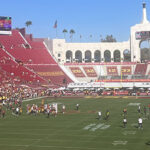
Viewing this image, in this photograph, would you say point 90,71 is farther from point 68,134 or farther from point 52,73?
point 68,134

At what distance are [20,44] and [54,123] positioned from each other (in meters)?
72.1

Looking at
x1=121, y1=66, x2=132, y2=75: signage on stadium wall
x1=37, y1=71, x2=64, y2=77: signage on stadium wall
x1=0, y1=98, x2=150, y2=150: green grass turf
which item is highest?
x1=121, y1=66, x2=132, y2=75: signage on stadium wall

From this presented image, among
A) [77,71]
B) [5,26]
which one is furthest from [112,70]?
[5,26]

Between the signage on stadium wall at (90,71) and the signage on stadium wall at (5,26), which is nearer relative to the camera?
the signage on stadium wall at (5,26)

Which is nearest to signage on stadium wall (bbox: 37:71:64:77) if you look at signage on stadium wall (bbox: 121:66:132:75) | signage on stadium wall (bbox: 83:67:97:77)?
signage on stadium wall (bbox: 83:67:97:77)

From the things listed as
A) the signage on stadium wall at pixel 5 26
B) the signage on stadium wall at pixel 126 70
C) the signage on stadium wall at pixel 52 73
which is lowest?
the signage on stadium wall at pixel 52 73

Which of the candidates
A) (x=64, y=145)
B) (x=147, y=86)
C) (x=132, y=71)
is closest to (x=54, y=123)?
(x=64, y=145)

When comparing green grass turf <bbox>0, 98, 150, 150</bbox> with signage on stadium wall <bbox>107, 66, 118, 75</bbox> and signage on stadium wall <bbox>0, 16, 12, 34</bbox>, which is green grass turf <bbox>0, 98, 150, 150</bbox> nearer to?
signage on stadium wall <bbox>0, 16, 12, 34</bbox>

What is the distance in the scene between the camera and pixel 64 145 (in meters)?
24.0

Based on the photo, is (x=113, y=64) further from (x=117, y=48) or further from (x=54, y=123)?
(x=54, y=123)

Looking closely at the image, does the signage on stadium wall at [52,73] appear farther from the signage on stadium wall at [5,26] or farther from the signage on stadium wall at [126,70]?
the signage on stadium wall at [126,70]

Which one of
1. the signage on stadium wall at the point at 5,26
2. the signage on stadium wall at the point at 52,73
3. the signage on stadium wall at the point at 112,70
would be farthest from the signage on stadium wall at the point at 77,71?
the signage on stadium wall at the point at 5,26

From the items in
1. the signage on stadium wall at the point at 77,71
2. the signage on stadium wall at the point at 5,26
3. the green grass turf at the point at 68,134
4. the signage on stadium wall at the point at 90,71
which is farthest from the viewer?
the signage on stadium wall at the point at 90,71

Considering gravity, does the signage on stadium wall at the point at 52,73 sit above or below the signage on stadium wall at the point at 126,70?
below
